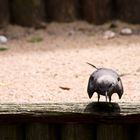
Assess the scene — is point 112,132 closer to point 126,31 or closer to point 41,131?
point 41,131

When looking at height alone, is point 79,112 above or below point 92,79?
below

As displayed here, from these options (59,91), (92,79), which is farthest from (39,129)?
(59,91)

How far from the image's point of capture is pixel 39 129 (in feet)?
9.16

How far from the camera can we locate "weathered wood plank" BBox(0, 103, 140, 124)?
263 cm

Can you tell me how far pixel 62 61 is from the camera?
171 inches

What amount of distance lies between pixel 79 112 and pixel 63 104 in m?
0.08

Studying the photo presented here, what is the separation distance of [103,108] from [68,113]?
0.52 ft

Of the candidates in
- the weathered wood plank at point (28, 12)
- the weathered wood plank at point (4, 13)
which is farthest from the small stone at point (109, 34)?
the weathered wood plank at point (4, 13)

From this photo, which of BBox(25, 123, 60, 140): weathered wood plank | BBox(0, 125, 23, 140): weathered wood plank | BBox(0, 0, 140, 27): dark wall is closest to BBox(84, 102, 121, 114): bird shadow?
BBox(25, 123, 60, 140): weathered wood plank

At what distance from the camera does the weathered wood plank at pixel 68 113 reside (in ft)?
8.63

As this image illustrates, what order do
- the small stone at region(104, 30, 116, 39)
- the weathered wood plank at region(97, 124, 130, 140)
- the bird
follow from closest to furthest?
the bird
the weathered wood plank at region(97, 124, 130, 140)
the small stone at region(104, 30, 116, 39)

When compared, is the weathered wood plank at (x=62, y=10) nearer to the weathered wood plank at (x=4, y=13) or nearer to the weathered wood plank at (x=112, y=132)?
the weathered wood plank at (x=4, y=13)

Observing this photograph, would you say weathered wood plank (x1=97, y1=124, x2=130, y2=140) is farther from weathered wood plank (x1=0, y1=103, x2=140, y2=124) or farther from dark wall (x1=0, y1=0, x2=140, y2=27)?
dark wall (x1=0, y1=0, x2=140, y2=27)

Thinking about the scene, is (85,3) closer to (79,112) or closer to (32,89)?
(32,89)
